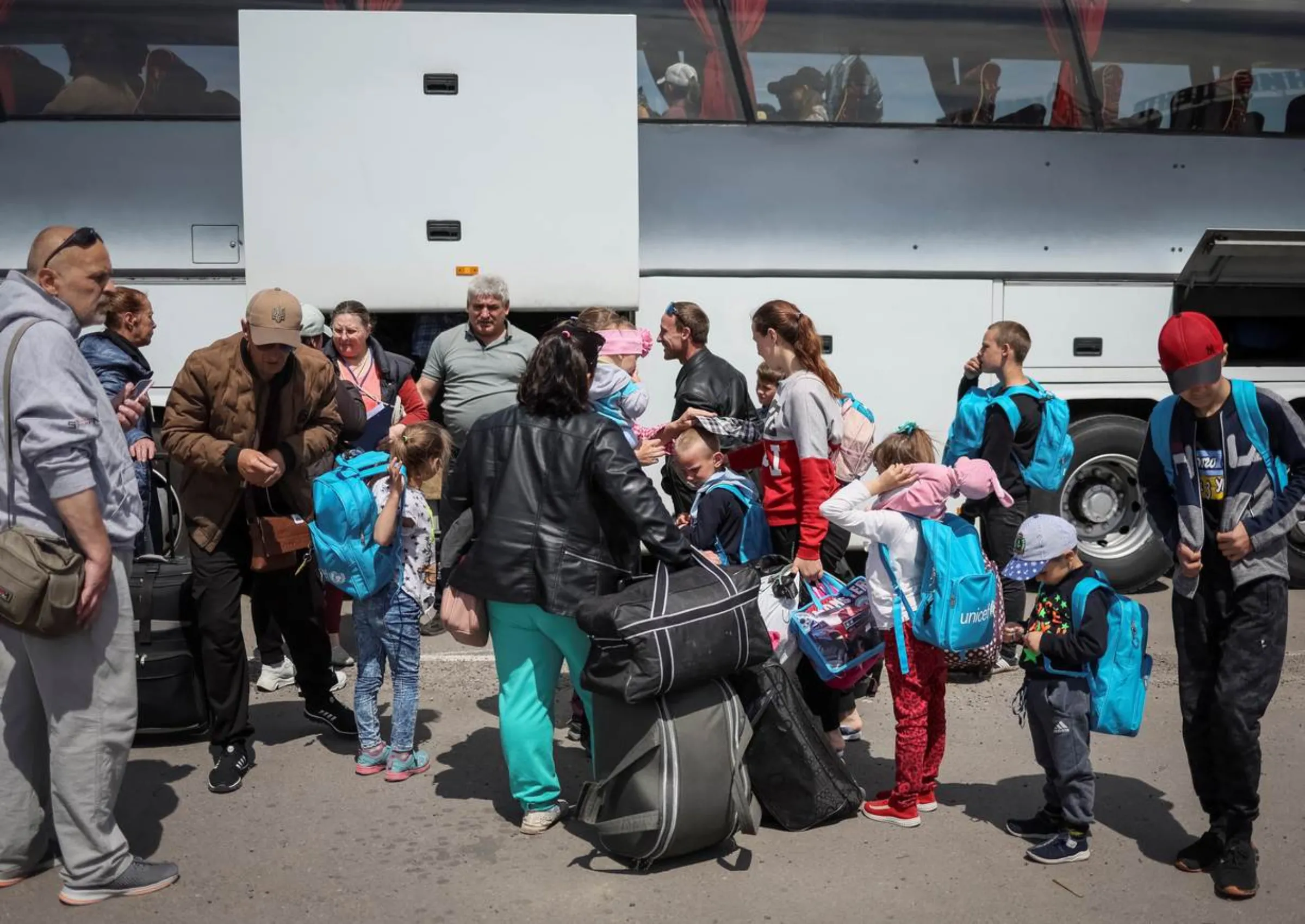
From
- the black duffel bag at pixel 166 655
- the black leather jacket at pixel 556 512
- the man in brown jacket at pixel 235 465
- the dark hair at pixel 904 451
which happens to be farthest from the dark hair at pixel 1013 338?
the black duffel bag at pixel 166 655

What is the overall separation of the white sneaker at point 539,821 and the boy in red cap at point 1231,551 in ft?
6.67

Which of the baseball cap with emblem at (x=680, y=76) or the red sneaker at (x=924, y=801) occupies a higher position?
the baseball cap with emblem at (x=680, y=76)

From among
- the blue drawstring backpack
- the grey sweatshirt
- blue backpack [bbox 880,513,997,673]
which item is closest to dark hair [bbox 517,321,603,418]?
the blue drawstring backpack

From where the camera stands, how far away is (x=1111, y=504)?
7891mm

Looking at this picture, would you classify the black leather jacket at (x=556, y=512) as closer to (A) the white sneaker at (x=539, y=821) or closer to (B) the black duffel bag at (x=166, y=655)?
(A) the white sneaker at (x=539, y=821)

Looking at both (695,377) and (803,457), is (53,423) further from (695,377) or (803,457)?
(695,377)

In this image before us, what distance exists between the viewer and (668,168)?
290 inches

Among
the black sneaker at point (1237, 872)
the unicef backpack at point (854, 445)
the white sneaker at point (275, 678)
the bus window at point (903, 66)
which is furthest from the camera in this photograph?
the bus window at point (903, 66)

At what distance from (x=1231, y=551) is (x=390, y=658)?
2.94 meters

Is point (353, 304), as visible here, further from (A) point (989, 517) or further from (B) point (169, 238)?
(A) point (989, 517)

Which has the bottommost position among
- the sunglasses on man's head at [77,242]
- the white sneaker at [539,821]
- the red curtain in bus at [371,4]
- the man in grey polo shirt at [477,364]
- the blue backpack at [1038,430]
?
the white sneaker at [539,821]

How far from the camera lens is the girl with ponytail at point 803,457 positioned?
183 inches

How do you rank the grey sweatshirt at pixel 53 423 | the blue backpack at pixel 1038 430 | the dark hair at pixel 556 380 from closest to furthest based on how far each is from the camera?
the grey sweatshirt at pixel 53 423 → the dark hair at pixel 556 380 → the blue backpack at pixel 1038 430

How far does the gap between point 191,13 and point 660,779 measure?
5631mm
